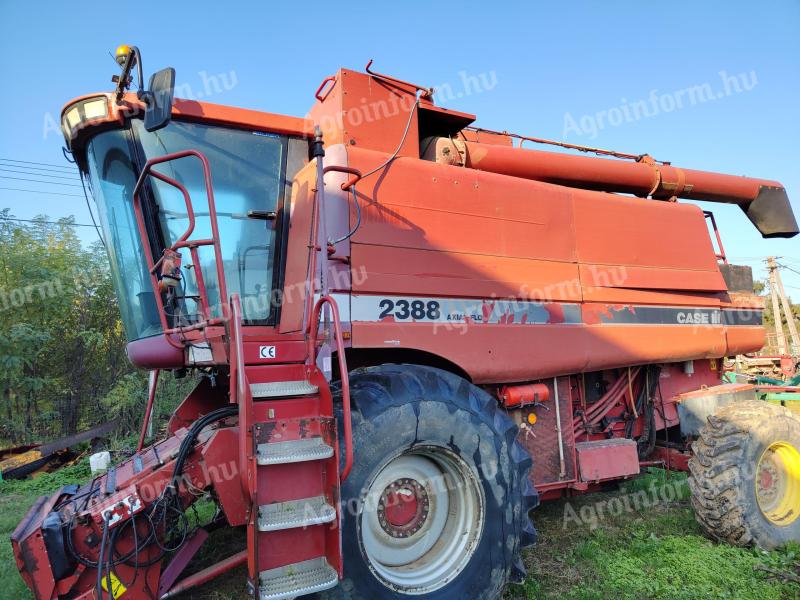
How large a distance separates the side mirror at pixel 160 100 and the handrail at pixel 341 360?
129cm

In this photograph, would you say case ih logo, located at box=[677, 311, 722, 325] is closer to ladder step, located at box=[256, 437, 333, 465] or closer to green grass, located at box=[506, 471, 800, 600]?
green grass, located at box=[506, 471, 800, 600]

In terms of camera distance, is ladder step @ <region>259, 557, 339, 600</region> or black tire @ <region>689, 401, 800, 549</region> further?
black tire @ <region>689, 401, 800, 549</region>

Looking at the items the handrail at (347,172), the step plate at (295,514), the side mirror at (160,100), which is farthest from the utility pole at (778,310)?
the side mirror at (160,100)

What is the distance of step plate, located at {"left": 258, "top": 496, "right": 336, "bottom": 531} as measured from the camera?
94.3 inches

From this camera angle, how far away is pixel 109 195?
12.1ft

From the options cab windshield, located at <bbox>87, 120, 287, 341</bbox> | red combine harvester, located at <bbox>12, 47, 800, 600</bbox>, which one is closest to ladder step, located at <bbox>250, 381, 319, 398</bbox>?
red combine harvester, located at <bbox>12, 47, 800, 600</bbox>

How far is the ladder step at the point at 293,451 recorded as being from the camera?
8.21ft

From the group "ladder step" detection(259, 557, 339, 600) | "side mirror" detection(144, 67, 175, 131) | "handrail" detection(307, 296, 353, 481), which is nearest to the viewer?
"ladder step" detection(259, 557, 339, 600)

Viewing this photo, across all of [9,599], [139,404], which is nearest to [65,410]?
[139,404]

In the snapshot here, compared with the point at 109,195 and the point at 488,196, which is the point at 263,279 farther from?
the point at 488,196

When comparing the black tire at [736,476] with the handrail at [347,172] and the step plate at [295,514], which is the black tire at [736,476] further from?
the handrail at [347,172]

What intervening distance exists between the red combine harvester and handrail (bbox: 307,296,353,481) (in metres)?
0.01

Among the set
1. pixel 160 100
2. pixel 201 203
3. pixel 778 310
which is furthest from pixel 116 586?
pixel 778 310

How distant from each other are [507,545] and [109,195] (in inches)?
137
